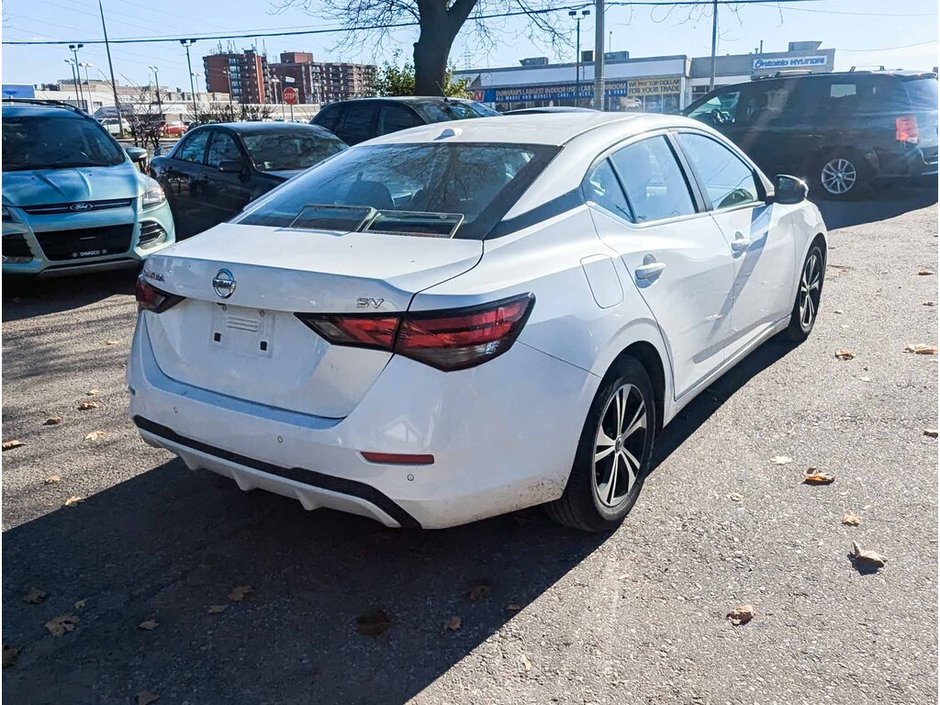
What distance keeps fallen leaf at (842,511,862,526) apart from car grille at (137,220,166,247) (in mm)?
6672

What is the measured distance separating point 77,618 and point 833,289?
669 centimetres

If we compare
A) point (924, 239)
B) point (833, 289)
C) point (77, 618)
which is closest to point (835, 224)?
point (924, 239)

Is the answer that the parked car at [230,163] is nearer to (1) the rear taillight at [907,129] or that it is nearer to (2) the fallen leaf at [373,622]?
(2) the fallen leaf at [373,622]

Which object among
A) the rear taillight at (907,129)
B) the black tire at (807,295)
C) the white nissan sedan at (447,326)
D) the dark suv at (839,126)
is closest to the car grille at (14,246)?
the white nissan sedan at (447,326)

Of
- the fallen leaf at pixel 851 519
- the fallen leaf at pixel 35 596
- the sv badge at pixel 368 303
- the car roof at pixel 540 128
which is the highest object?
the car roof at pixel 540 128

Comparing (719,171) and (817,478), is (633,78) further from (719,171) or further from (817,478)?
(817,478)

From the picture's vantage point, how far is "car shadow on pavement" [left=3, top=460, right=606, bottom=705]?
2693mm

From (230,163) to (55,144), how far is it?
1.78m

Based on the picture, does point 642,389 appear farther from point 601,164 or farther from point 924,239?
point 924,239

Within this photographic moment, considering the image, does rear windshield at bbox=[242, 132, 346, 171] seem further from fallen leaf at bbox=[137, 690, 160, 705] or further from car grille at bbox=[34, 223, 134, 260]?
fallen leaf at bbox=[137, 690, 160, 705]

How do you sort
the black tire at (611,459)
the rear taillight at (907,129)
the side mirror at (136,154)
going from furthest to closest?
the rear taillight at (907,129) → the side mirror at (136,154) → the black tire at (611,459)

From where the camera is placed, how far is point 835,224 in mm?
11133

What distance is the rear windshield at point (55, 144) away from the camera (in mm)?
8344

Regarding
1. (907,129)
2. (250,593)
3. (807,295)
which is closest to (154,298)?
(250,593)
